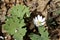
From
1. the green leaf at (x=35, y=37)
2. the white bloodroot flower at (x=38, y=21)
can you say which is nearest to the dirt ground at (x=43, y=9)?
the white bloodroot flower at (x=38, y=21)

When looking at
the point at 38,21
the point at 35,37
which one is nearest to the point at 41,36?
the point at 35,37

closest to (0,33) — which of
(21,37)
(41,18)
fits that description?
(21,37)

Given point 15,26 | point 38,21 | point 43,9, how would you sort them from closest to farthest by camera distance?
1. point 15,26
2. point 38,21
3. point 43,9

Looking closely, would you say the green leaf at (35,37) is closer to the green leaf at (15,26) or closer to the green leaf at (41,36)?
the green leaf at (41,36)

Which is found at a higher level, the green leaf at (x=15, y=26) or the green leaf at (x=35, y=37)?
the green leaf at (x=15, y=26)

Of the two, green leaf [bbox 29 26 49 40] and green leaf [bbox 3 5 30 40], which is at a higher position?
green leaf [bbox 3 5 30 40]

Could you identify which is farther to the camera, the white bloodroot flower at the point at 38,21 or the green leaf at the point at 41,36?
the white bloodroot flower at the point at 38,21

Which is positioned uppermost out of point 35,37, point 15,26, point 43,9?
point 43,9

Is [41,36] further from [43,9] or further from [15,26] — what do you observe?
[43,9]

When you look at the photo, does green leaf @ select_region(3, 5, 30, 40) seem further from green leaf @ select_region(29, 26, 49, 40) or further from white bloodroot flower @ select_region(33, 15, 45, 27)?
white bloodroot flower @ select_region(33, 15, 45, 27)

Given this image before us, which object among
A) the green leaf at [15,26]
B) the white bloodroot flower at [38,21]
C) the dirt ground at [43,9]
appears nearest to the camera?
the green leaf at [15,26]

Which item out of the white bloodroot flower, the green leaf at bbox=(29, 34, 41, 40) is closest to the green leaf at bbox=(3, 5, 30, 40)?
the green leaf at bbox=(29, 34, 41, 40)

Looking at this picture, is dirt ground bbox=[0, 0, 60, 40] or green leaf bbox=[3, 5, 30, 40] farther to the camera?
dirt ground bbox=[0, 0, 60, 40]
